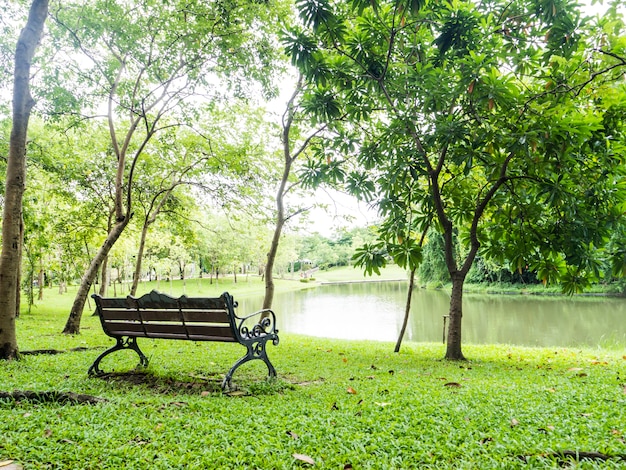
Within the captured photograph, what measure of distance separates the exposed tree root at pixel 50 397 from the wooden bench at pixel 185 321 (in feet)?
3.46

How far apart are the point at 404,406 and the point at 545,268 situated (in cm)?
377

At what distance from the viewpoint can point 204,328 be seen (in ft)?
13.3

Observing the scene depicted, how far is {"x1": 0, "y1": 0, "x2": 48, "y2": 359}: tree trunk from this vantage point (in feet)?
16.2

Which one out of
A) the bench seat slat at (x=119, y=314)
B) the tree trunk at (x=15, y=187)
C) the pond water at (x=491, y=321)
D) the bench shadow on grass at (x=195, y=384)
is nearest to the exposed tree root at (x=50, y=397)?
the bench shadow on grass at (x=195, y=384)

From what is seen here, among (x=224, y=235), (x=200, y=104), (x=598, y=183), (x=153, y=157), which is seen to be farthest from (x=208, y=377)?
(x=224, y=235)

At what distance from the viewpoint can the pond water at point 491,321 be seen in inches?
489

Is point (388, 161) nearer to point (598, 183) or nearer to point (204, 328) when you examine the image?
point (598, 183)

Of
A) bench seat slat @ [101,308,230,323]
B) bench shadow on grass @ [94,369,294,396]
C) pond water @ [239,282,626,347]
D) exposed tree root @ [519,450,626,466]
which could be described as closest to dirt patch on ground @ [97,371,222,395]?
bench shadow on grass @ [94,369,294,396]

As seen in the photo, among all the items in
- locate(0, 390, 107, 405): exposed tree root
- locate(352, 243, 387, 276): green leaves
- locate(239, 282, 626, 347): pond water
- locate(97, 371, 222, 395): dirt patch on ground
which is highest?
locate(352, 243, 387, 276): green leaves

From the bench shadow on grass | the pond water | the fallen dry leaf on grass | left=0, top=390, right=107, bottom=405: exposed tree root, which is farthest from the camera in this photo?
the pond water

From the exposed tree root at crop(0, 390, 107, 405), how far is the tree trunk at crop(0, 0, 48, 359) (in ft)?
6.81

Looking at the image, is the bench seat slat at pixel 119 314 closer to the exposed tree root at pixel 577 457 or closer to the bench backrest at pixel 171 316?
the bench backrest at pixel 171 316

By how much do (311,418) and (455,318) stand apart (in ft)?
12.6

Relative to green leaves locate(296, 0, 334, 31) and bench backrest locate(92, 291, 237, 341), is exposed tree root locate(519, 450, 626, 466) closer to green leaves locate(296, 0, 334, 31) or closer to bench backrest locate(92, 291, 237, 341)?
bench backrest locate(92, 291, 237, 341)
